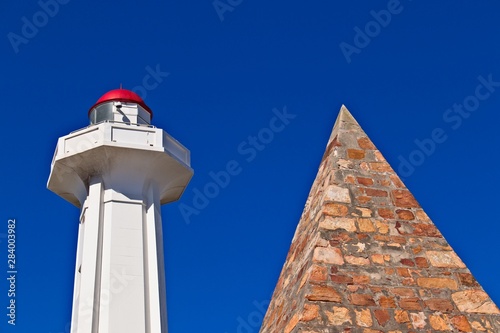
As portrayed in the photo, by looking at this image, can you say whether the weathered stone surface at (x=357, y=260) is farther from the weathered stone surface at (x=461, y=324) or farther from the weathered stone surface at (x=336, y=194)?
the weathered stone surface at (x=461, y=324)

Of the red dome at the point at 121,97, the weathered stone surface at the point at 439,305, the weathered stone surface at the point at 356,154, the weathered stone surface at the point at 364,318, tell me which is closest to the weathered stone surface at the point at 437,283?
the weathered stone surface at the point at 439,305

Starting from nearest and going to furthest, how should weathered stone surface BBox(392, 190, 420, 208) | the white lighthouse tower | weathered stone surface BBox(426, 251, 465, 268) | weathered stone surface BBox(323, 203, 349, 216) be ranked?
weathered stone surface BBox(426, 251, 465, 268)
weathered stone surface BBox(323, 203, 349, 216)
weathered stone surface BBox(392, 190, 420, 208)
the white lighthouse tower

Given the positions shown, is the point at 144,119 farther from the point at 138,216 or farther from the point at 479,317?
the point at 479,317

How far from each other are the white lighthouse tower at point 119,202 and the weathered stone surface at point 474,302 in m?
12.7

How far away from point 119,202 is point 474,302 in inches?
590

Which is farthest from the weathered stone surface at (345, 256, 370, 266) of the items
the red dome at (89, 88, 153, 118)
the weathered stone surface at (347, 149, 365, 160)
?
the red dome at (89, 88, 153, 118)

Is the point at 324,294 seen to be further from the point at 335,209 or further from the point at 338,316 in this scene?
the point at 335,209

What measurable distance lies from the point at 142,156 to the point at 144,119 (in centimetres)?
244

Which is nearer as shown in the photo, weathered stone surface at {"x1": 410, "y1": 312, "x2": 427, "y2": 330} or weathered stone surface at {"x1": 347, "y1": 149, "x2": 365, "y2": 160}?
weathered stone surface at {"x1": 410, "y1": 312, "x2": 427, "y2": 330}

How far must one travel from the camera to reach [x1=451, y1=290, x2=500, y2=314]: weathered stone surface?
4.23 metres

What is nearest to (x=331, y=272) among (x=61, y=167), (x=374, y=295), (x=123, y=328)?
(x=374, y=295)

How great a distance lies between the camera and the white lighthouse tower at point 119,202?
1642 cm

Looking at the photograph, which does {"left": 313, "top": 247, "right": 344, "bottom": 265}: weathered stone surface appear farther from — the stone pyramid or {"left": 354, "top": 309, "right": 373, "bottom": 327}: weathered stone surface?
{"left": 354, "top": 309, "right": 373, "bottom": 327}: weathered stone surface

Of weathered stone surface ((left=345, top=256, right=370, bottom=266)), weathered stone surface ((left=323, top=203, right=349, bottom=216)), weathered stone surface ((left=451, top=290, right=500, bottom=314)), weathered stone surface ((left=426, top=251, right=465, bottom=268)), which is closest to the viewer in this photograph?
weathered stone surface ((left=451, top=290, right=500, bottom=314))
